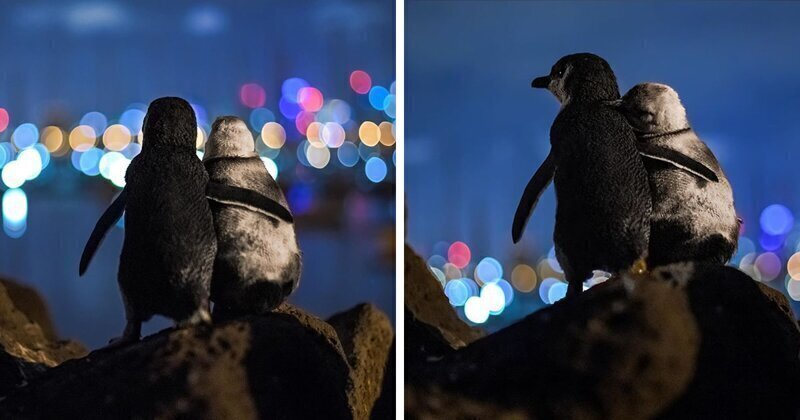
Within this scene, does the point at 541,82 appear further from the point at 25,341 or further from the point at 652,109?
the point at 25,341

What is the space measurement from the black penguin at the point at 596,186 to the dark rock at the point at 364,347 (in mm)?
454

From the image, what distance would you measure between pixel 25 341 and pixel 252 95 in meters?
0.76

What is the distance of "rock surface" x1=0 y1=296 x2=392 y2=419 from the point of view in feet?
6.89

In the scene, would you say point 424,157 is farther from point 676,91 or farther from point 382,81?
point 676,91

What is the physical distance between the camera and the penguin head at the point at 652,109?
2244 millimetres

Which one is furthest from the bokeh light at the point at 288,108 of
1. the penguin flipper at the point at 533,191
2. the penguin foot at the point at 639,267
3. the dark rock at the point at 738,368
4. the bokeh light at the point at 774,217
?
the bokeh light at the point at 774,217

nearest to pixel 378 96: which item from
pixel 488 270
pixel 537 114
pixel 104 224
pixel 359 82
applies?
pixel 359 82

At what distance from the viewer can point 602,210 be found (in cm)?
220

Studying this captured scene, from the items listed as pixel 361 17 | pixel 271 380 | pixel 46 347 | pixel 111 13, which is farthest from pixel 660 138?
pixel 46 347

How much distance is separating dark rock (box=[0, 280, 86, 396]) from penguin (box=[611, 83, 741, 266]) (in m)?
1.29

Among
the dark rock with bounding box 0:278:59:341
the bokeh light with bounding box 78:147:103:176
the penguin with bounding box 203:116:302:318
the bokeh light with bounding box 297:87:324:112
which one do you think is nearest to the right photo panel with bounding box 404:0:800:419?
the bokeh light with bounding box 297:87:324:112

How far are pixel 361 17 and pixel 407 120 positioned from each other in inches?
10.6

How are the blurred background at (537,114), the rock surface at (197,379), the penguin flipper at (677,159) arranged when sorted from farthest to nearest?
1. the blurred background at (537,114)
2. the penguin flipper at (677,159)
3. the rock surface at (197,379)

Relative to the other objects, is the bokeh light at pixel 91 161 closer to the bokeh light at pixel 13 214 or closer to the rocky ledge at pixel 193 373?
the bokeh light at pixel 13 214
